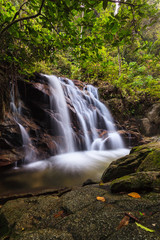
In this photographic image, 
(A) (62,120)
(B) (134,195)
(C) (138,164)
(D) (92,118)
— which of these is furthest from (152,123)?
(B) (134,195)

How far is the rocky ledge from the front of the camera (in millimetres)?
1066

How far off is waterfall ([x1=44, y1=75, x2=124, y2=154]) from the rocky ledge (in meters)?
4.39

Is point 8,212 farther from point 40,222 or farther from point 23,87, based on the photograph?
point 23,87

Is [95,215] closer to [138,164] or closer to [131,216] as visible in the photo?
[131,216]

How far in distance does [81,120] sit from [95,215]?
6.60 meters

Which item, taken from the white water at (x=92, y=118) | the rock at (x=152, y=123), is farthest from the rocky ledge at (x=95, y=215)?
the rock at (x=152, y=123)

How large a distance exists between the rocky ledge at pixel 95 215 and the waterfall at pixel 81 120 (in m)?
4.39

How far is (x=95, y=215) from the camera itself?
4.33ft

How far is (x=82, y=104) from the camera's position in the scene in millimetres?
8820

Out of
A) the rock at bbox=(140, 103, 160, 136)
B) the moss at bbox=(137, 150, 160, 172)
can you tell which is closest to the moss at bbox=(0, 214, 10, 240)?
Result: the moss at bbox=(137, 150, 160, 172)

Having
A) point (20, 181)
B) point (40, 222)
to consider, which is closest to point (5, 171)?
point (20, 181)

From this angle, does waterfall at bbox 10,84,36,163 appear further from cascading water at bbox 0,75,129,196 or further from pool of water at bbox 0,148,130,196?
pool of water at bbox 0,148,130,196

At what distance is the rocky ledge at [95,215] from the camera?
1066 millimetres

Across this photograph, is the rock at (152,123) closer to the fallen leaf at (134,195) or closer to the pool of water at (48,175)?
the pool of water at (48,175)
